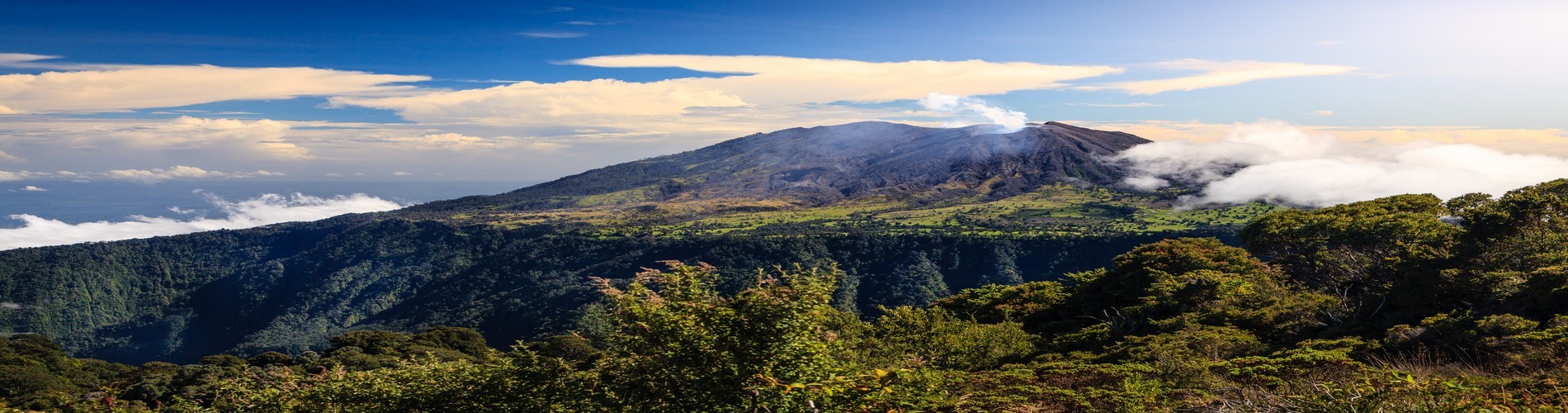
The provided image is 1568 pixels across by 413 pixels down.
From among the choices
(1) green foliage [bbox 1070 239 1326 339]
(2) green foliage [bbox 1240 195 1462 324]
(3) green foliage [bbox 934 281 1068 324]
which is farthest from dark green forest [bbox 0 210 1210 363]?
(2) green foliage [bbox 1240 195 1462 324]

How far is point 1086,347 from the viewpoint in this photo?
98.5 ft

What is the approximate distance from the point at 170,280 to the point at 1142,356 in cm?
22208

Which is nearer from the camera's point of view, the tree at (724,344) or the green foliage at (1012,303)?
the tree at (724,344)

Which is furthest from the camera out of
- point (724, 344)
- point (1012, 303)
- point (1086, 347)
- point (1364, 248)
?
point (1012, 303)

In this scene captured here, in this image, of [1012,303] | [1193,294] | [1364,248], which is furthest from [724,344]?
[1364,248]

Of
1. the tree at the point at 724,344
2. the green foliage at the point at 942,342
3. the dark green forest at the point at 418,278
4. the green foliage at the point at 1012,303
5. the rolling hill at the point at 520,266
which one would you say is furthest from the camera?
the rolling hill at the point at 520,266

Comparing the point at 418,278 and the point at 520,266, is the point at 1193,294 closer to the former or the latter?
the point at 520,266

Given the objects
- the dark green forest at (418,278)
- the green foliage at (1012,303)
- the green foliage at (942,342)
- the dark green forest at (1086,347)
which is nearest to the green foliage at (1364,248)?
the dark green forest at (1086,347)

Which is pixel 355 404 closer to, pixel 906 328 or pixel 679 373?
pixel 679 373

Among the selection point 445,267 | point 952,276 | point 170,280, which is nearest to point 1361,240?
point 952,276

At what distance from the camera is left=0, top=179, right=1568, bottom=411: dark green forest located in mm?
11266

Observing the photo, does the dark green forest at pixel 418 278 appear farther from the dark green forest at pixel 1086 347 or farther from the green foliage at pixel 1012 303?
the dark green forest at pixel 1086 347

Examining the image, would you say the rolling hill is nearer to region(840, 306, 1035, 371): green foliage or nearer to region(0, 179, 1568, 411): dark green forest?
region(0, 179, 1568, 411): dark green forest

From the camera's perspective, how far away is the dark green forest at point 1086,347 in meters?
11.3
